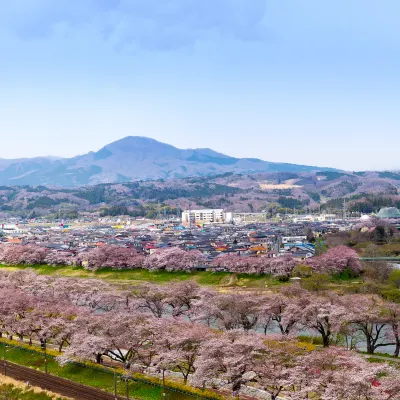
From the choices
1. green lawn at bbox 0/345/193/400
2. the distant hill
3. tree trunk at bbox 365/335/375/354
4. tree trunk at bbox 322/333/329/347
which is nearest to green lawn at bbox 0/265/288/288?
tree trunk at bbox 322/333/329/347

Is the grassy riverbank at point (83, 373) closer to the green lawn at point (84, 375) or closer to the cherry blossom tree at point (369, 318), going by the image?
the green lawn at point (84, 375)

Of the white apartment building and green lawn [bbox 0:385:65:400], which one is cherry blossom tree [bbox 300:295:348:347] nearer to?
green lawn [bbox 0:385:65:400]

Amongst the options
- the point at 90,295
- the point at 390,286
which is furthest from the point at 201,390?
the point at 390,286

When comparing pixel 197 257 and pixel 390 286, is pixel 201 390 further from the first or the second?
pixel 197 257

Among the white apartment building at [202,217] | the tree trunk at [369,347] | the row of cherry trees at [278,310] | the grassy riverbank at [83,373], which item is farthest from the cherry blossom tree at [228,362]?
the white apartment building at [202,217]

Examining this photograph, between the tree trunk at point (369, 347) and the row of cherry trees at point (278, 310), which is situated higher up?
the row of cherry trees at point (278, 310)

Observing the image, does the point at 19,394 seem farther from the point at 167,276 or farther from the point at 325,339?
the point at 167,276

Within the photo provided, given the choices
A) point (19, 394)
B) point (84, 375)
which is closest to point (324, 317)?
point (84, 375)
